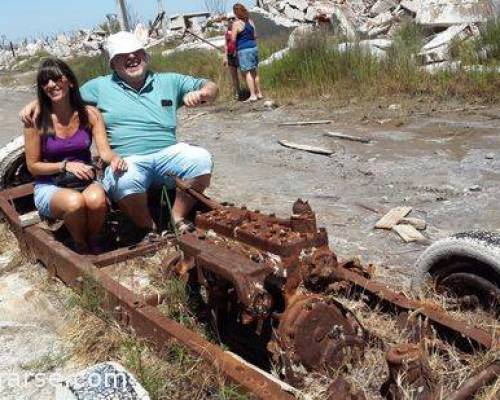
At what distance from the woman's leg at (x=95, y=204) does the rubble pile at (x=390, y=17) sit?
28.3 ft

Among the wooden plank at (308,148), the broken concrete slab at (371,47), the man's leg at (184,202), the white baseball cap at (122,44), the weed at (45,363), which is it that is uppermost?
the white baseball cap at (122,44)

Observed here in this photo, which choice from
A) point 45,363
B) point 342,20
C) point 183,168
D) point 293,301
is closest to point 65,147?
point 183,168

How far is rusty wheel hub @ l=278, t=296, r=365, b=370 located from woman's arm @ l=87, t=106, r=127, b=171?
2.20 m

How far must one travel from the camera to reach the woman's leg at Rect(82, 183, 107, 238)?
4.63 m

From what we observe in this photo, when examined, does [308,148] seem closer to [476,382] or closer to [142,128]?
[142,128]

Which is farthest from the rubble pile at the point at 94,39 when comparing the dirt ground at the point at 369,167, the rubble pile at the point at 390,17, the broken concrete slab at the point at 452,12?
the dirt ground at the point at 369,167

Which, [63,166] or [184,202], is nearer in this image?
[63,166]

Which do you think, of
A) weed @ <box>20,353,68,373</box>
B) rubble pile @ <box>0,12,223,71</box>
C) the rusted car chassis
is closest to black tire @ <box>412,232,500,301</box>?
the rusted car chassis

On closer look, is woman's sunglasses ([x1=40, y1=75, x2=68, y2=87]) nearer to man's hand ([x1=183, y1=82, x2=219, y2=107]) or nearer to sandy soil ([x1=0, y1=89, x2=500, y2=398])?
man's hand ([x1=183, y1=82, x2=219, y2=107])

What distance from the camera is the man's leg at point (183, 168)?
497cm

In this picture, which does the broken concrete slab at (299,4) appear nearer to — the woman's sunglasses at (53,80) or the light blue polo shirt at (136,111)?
the light blue polo shirt at (136,111)

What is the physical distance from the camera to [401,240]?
5250 mm

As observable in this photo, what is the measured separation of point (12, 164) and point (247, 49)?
776cm

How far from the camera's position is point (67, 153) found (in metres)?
4.85
